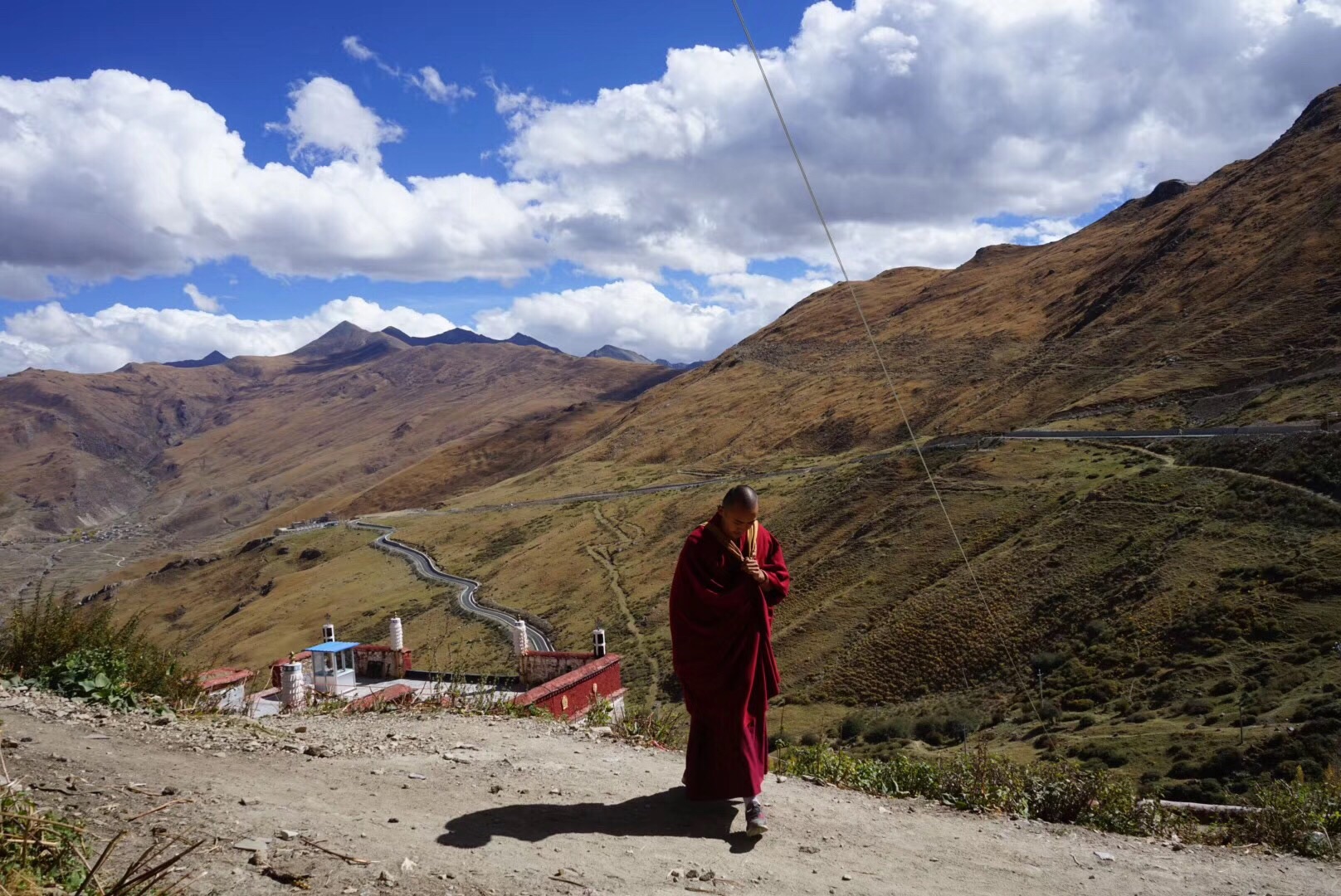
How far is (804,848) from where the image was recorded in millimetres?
5516

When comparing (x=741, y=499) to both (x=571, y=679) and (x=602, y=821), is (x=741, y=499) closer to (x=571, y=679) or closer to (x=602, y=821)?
(x=602, y=821)

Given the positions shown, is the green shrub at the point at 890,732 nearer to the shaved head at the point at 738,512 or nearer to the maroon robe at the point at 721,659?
the maroon robe at the point at 721,659

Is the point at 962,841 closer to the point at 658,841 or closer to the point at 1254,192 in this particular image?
the point at 658,841

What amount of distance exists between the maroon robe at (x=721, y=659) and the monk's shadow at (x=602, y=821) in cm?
18

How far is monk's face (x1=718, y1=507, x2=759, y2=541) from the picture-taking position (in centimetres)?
581

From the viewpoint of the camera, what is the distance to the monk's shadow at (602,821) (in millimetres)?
5277

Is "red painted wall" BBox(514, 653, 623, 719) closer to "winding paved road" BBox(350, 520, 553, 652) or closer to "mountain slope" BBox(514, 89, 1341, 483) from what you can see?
"winding paved road" BBox(350, 520, 553, 652)

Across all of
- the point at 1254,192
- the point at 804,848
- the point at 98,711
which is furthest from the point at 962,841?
the point at 1254,192

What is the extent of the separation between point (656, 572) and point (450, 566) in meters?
24.9

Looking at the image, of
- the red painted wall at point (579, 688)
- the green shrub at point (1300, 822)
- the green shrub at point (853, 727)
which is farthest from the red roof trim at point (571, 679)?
the green shrub at point (853, 727)

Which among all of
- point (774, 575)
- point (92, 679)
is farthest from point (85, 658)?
point (774, 575)

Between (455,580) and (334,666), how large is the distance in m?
44.4

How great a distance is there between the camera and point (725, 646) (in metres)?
5.89

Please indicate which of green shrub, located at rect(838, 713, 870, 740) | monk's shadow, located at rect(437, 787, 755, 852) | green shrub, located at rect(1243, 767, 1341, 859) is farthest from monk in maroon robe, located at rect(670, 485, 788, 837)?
green shrub, located at rect(838, 713, 870, 740)
